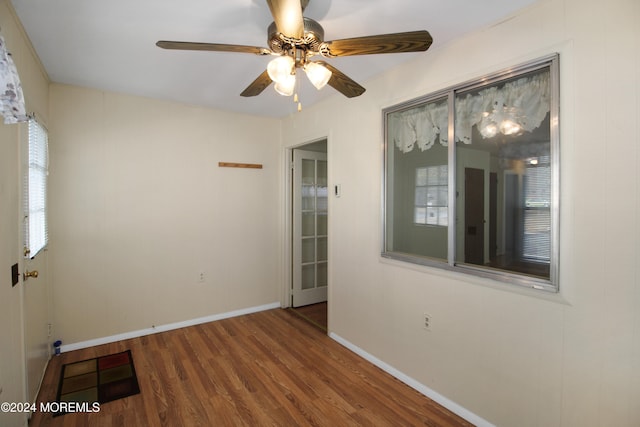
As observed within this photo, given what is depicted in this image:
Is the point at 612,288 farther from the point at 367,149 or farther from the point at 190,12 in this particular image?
the point at 190,12

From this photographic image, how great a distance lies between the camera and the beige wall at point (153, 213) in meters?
3.00

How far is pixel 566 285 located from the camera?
5.39 feet

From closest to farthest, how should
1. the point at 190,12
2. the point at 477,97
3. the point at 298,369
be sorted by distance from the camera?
the point at 190,12, the point at 477,97, the point at 298,369

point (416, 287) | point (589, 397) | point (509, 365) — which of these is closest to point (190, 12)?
point (416, 287)

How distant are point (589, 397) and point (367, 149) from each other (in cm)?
216

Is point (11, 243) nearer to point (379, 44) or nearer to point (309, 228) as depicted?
point (379, 44)

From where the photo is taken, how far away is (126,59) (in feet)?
8.00

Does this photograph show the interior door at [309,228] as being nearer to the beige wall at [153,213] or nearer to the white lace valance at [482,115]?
the beige wall at [153,213]

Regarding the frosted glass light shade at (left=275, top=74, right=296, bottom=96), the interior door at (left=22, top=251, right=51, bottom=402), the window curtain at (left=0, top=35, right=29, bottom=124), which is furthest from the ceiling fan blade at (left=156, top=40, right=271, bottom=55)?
the interior door at (left=22, top=251, right=51, bottom=402)

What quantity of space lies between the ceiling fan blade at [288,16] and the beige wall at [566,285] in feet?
4.26

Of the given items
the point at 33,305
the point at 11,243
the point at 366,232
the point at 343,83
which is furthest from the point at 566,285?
the point at 33,305

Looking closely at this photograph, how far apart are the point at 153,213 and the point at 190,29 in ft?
6.77

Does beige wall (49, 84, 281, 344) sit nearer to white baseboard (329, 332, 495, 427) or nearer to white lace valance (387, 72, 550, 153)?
white baseboard (329, 332, 495, 427)

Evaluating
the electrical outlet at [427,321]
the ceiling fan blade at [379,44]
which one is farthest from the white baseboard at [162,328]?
the ceiling fan blade at [379,44]
